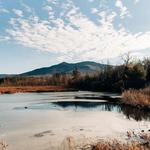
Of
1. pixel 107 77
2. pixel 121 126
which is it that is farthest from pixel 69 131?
pixel 107 77

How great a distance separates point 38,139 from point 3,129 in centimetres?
477

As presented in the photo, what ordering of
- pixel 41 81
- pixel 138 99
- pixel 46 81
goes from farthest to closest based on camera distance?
1. pixel 41 81
2. pixel 46 81
3. pixel 138 99

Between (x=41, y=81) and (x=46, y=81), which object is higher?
(x=41, y=81)

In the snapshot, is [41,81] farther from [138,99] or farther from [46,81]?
[138,99]

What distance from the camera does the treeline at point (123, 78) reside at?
70.6 meters

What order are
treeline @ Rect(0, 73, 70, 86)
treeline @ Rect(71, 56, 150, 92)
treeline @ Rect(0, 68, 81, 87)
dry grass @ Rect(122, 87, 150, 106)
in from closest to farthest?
dry grass @ Rect(122, 87, 150, 106) < treeline @ Rect(71, 56, 150, 92) < treeline @ Rect(0, 68, 81, 87) < treeline @ Rect(0, 73, 70, 86)

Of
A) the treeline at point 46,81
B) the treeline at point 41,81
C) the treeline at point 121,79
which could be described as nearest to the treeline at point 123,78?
the treeline at point 121,79

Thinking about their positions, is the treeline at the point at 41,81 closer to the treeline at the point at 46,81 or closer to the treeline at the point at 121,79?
the treeline at the point at 46,81

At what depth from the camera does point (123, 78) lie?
7719 cm

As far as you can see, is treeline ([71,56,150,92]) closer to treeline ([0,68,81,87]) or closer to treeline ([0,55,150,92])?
treeline ([0,55,150,92])

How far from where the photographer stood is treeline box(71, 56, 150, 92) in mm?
70613

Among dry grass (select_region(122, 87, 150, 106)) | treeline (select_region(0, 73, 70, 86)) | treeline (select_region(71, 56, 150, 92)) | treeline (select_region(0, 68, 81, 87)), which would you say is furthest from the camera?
treeline (select_region(0, 73, 70, 86))

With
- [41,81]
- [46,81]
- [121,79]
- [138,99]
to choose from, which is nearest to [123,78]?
[121,79]

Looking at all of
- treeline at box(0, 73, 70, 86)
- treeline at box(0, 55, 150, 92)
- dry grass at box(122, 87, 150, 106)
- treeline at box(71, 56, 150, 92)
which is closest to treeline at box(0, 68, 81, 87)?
treeline at box(0, 73, 70, 86)
